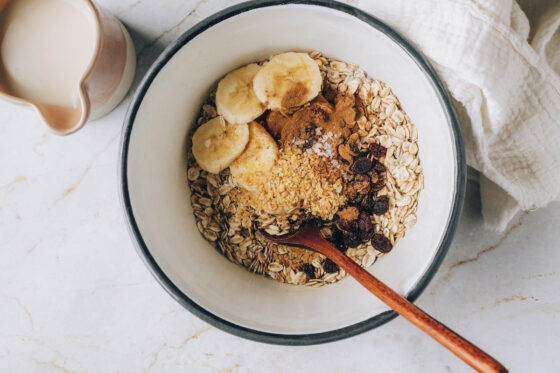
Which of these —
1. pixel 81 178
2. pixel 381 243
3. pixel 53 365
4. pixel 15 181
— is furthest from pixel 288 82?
pixel 53 365

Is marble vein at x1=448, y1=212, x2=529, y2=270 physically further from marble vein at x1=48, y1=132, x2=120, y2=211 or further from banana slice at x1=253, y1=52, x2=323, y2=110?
marble vein at x1=48, y1=132, x2=120, y2=211

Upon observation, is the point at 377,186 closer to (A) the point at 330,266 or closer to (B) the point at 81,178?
(A) the point at 330,266

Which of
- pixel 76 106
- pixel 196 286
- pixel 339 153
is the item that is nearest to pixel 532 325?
pixel 339 153

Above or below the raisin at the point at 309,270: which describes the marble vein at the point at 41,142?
below

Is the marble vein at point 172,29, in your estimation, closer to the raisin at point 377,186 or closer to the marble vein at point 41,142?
the marble vein at point 41,142

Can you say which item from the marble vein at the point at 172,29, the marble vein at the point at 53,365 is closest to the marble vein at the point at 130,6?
the marble vein at the point at 172,29

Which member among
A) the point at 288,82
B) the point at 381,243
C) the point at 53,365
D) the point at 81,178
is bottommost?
the point at 53,365
